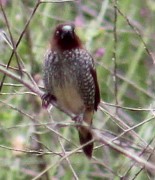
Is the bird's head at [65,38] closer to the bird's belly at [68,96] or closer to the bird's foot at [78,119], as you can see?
the bird's belly at [68,96]

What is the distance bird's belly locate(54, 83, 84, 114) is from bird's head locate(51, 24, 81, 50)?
0.70ft

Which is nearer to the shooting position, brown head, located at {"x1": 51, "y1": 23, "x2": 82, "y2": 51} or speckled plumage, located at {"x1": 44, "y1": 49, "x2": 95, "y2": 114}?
brown head, located at {"x1": 51, "y1": 23, "x2": 82, "y2": 51}

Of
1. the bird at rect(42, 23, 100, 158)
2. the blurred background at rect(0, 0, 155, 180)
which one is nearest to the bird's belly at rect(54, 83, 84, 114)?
the bird at rect(42, 23, 100, 158)

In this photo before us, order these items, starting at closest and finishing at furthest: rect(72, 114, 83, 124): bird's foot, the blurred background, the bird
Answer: rect(72, 114, 83, 124): bird's foot, the bird, the blurred background

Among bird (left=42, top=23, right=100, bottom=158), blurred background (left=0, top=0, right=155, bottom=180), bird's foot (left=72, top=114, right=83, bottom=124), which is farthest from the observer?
blurred background (left=0, top=0, right=155, bottom=180)

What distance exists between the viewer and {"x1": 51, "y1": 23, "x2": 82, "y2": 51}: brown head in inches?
171

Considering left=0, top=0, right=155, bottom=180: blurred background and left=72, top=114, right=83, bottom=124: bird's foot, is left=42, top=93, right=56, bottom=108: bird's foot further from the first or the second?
left=0, top=0, right=155, bottom=180: blurred background

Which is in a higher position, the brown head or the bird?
the brown head

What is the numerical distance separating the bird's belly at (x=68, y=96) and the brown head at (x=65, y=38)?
0.70 feet

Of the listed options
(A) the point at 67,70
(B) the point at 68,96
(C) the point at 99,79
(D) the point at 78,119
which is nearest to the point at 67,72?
(A) the point at 67,70

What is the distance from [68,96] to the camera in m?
4.47

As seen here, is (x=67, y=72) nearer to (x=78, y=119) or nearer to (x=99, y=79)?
(x=78, y=119)

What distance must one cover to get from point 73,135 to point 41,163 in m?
0.86

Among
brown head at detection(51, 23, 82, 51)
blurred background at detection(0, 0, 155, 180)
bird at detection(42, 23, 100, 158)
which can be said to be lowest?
blurred background at detection(0, 0, 155, 180)
